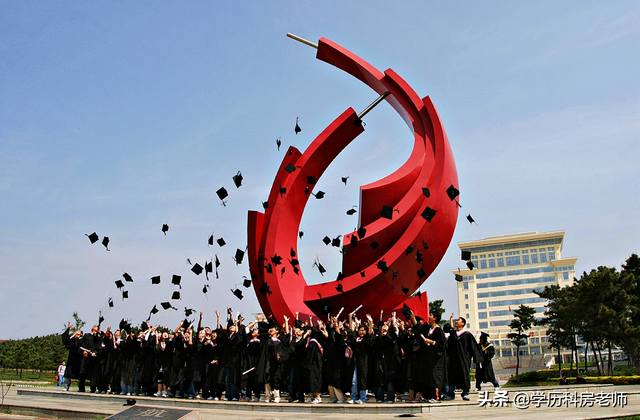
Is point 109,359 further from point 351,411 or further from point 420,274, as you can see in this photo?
point 420,274

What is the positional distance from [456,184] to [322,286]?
13.3 ft

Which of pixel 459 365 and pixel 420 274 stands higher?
pixel 420 274

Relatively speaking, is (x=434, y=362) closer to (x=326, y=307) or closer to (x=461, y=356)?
(x=461, y=356)

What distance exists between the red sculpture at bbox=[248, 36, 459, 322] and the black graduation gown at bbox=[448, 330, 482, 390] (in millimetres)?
3862

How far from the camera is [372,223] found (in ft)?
41.5

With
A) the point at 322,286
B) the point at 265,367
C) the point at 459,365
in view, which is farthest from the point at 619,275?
the point at 265,367

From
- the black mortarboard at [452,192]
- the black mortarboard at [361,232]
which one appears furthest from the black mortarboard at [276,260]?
the black mortarboard at [452,192]

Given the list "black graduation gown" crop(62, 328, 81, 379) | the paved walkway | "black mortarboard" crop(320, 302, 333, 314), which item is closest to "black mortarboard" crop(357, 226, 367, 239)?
"black mortarboard" crop(320, 302, 333, 314)

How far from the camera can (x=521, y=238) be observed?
8362cm

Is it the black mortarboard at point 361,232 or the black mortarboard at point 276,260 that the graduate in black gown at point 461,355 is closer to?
the black mortarboard at point 361,232

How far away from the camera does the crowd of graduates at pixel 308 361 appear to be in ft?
26.1

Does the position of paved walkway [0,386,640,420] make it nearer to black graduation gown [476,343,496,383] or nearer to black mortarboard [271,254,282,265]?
black graduation gown [476,343,496,383]

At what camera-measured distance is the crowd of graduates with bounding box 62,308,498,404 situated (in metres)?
7.94

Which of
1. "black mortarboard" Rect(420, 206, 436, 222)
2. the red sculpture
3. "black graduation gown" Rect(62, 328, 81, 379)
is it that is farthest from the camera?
the red sculpture
